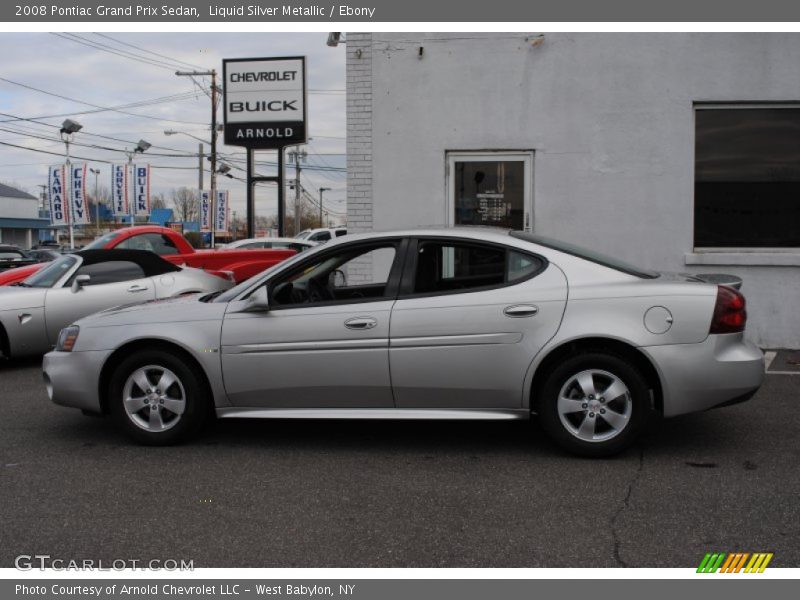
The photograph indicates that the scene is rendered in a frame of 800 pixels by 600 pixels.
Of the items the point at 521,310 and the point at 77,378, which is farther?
the point at 77,378

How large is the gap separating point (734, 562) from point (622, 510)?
761 mm

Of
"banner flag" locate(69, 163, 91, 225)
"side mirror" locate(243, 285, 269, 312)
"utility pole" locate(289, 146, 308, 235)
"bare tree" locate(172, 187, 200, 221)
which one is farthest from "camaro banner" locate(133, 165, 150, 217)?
"bare tree" locate(172, 187, 200, 221)

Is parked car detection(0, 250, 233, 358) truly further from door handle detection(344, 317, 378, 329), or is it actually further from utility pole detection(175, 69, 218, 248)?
utility pole detection(175, 69, 218, 248)

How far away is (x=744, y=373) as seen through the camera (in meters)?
5.14

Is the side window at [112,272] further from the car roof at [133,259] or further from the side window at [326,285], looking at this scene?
the side window at [326,285]

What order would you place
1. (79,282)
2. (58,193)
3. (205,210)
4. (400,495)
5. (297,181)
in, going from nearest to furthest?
(400,495)
(79,282)
(58,193)
(205,210)
(297,181)

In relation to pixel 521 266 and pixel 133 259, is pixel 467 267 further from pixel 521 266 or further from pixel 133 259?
pixel 133 259

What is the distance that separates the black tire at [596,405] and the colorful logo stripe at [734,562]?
143 centimetres

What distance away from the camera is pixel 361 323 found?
5367mm

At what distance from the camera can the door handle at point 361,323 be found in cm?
536

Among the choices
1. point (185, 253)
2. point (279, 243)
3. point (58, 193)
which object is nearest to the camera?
point (185, 253)

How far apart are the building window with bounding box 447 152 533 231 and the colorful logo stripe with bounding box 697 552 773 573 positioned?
6669 millimetres

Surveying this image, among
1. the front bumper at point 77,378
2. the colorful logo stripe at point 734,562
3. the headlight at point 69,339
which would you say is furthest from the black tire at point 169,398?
the colorful logo stripe at point 734,562

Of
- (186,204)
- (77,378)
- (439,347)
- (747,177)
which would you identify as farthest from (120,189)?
(186,204)
